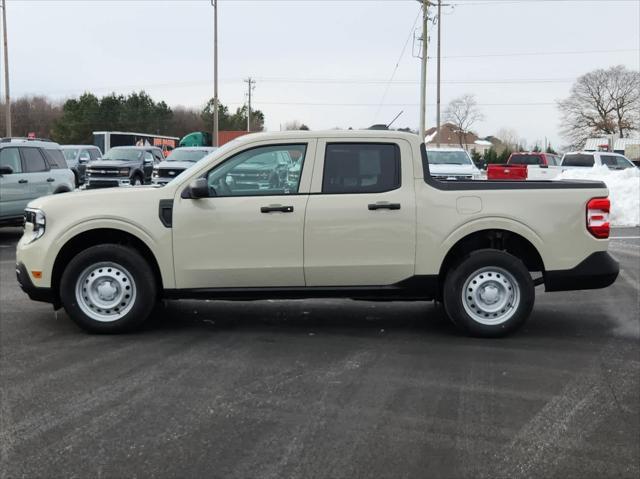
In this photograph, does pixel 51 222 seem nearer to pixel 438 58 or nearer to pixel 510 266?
pixel 510 266

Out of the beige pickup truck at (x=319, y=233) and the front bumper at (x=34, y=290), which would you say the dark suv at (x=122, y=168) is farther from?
the beige pickup truck at (x=319, y=233)

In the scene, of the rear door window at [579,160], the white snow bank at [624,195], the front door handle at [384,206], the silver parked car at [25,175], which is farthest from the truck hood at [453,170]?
the front door handle at [384,206]

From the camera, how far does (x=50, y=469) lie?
3.79 meters

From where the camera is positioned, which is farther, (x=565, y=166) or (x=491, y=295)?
(x=565, y=166)

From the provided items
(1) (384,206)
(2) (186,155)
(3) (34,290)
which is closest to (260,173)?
(1) (384,206)

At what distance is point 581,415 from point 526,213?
2365 millimetres

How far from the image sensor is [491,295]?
660 cm

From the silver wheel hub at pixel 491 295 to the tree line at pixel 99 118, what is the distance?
8267cm

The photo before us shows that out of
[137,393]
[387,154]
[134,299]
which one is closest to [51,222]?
[134,299]

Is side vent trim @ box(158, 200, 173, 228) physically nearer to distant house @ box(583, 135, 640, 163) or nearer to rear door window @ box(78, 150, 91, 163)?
rear door window @ box(78, 150, 91, 163)

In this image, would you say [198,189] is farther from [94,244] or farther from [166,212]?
[94,244]

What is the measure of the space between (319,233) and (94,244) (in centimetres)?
220

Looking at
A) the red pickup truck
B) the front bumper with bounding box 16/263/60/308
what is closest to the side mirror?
the front bumper with bounding box 16/263/60/308

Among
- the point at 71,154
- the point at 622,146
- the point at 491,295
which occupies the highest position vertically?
the point at 622,146
